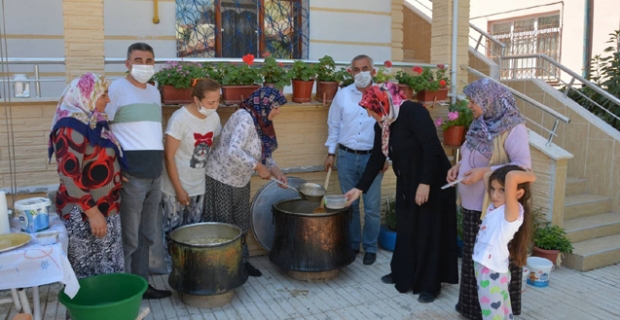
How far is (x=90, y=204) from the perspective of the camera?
3.18m

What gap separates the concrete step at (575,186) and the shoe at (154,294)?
488 centimetres

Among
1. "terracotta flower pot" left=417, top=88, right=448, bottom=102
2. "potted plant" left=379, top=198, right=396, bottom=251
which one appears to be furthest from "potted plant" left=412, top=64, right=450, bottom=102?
"potted plant" left=379, top=198, right=396, bottom=251

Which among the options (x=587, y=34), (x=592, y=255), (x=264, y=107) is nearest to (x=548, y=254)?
(x=592, y=255)

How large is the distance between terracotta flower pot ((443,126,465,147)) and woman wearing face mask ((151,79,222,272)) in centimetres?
267

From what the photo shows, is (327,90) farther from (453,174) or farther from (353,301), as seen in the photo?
(353,301)

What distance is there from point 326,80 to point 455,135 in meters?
1.59

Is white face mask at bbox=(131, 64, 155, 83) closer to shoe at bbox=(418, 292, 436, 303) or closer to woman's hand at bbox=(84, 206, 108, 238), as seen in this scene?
woman's hand at bbox=(84, 206, 108, 238)

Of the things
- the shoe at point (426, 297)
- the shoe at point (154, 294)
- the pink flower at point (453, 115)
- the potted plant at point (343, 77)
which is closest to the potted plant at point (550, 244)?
the pink flower at point (453, 115)

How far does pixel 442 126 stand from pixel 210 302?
322cm

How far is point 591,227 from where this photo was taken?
570 cm

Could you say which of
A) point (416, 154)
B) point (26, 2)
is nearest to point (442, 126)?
point (416, 154)

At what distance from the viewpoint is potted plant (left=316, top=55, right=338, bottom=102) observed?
205 inches

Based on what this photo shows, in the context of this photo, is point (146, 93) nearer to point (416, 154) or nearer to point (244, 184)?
point (244, 184)

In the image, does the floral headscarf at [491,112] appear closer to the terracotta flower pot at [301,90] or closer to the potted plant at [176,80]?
the terracotta flower pot at [301,90]
